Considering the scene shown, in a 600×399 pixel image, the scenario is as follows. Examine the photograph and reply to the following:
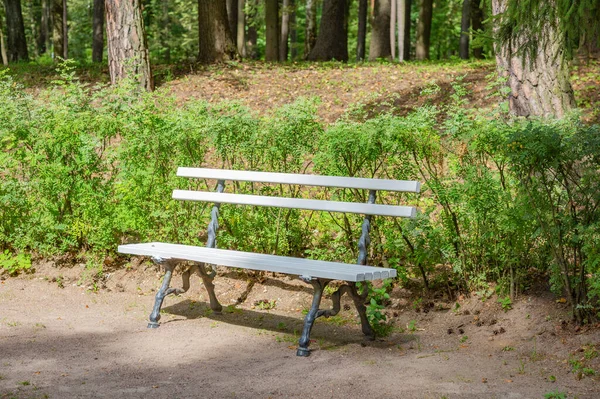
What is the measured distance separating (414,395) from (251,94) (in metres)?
9.58

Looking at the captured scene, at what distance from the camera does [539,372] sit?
14.1 ft

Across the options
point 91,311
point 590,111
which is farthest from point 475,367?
point 590,111

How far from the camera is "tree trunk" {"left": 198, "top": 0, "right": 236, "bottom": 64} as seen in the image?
1418cm

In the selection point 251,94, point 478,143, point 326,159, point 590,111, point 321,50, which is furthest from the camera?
point 321,50

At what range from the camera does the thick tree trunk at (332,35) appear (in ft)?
56.0

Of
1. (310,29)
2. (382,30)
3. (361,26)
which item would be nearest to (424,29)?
(382,30)

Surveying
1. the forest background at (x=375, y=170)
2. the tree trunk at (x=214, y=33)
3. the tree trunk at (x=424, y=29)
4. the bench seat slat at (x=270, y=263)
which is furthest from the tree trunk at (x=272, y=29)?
the bench seat slat at (x=270, y=263)

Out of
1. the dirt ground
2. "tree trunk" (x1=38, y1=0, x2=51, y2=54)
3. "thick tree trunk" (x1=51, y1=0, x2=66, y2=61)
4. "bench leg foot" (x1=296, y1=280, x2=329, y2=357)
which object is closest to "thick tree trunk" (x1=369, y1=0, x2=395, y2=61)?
"thick tree trunk" (x1=51, y1=0, x2=66, y2=61)

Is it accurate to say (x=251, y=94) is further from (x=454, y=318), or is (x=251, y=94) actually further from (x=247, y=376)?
(x=247, y=376)

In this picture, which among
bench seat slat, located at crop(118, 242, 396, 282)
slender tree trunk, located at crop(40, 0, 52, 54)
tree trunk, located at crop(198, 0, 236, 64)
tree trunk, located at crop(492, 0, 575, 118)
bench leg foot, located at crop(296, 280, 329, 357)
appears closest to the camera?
bench seat slat, located at crop(118, 242, 396, 282)

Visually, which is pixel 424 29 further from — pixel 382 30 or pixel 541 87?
pixel 541 87

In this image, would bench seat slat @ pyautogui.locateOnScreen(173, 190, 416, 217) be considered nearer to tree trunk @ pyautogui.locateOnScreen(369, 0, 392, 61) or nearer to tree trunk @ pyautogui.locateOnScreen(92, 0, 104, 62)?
tree trunk @ pyautogui.locateOnScreen(369, 0, 392, 61)

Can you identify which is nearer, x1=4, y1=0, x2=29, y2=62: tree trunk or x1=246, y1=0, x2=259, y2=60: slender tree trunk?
x1=4, y1=0, x2=29, y2=62: tree trunk

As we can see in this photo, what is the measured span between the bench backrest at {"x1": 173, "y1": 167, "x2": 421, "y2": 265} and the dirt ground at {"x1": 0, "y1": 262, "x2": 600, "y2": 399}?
2.24 ft
